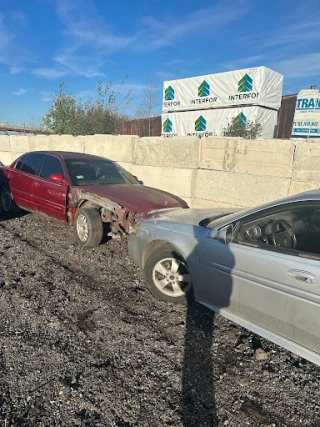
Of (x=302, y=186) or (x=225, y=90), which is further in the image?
(x=225, y=90)

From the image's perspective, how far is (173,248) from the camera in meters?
3.30

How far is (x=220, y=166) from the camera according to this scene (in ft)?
21.1

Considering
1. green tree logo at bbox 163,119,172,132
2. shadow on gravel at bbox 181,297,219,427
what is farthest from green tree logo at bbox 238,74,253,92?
shadow on gravel at bbox 181,297,219,427

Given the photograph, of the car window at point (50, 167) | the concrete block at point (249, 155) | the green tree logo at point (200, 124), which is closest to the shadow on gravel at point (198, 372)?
the concrete block at point (249, 155)

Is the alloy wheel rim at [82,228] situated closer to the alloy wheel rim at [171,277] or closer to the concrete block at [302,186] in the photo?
the alloy wheel rim at [171,277]

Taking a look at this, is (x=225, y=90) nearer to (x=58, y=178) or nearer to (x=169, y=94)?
(x=169, y=94)

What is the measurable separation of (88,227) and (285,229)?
317 centimetres

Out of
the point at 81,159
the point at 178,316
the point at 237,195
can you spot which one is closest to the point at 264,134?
the point at 237,195

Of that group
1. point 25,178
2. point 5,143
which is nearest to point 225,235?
point 25,178

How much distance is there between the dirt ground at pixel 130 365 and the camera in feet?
6.48

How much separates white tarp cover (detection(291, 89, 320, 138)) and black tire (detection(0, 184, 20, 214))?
11.6m

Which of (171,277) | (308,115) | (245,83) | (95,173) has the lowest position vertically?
(171,277)

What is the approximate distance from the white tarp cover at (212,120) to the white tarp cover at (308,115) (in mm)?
1932

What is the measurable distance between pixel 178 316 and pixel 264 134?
13.7 metres
